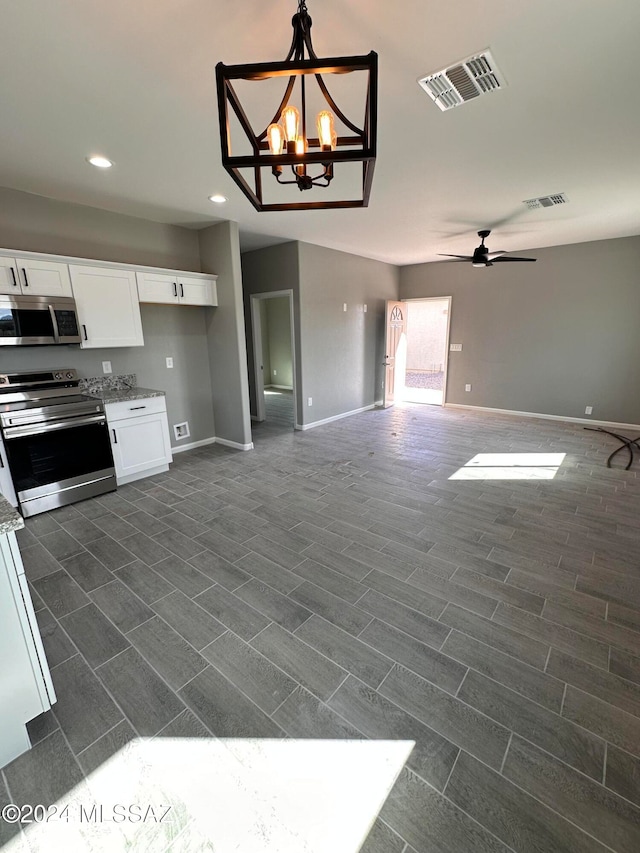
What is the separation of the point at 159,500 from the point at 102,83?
300 cm

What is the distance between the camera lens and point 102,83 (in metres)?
1.90

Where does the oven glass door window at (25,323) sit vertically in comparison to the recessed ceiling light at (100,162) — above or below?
below

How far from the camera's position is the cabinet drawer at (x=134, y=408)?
359 cm

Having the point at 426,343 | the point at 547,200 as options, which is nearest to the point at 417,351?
the point at 426,343

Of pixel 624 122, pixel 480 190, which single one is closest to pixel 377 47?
pixel 624 122

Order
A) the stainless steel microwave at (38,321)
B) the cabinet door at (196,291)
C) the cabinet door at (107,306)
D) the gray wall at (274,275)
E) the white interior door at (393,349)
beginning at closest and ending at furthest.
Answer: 1. the stainless steel microwave at (38,321)
2. the cabinet door at (107,306)
3. the cabinet door at (196,291)
4. the gray wall at (274,275)
5. the white interior door at (393,349)

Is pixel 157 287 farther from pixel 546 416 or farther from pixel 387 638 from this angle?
pixel 546 416

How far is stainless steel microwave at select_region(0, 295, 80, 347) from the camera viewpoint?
3037mm

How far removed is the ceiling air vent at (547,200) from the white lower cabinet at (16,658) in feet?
16.0

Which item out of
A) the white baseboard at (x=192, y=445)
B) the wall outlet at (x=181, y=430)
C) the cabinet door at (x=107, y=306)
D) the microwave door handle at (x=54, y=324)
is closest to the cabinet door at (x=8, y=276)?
the microwave door handle at (x=54, y=324)

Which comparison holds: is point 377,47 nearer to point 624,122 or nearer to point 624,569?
point 624,122

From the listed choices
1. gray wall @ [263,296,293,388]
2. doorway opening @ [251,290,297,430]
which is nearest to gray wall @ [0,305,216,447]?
doorway opening @ [251,290,297,430]

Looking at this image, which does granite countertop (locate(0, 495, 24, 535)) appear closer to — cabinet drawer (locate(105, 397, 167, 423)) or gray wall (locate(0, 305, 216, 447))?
cabinet drawer (locate(105, 397, 167, 423))

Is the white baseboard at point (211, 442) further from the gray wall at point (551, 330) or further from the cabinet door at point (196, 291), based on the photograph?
the gray wall at point (551, 330)
